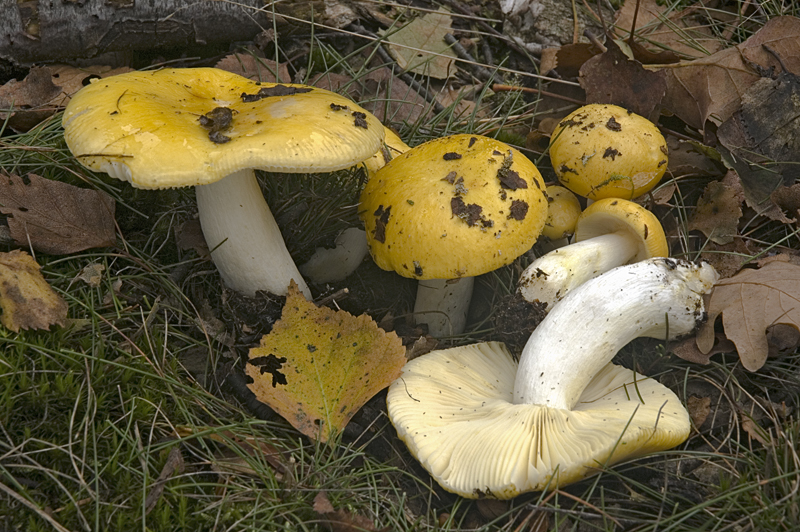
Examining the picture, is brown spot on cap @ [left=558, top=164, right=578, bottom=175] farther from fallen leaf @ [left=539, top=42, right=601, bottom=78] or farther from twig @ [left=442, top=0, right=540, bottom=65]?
twig @ [left=442, top=0, right=540, bottom=65]

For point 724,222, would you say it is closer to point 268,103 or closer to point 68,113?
point 268,103

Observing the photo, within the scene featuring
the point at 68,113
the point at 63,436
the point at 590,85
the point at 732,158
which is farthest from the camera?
the point at 590,85

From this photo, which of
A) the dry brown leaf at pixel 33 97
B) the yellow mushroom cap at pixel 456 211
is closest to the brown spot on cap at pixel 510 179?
the yellow mushroom cap at pixel 456 211

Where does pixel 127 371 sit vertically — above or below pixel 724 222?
below

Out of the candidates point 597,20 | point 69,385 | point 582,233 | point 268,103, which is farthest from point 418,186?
point 597,20

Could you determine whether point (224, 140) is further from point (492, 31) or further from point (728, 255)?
point (492, 31)

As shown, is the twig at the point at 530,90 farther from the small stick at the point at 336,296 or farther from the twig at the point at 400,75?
the small stick at the point at 336,296

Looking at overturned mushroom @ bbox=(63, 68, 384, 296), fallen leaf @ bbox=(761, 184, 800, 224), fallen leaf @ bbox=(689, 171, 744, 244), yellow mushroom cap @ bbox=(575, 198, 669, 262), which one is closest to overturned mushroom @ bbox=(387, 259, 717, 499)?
yellow mushroom cap @ bbox=(575, 198, 669, 262)
